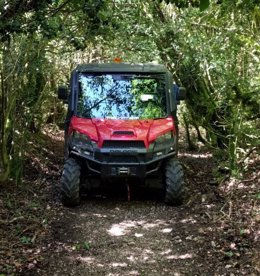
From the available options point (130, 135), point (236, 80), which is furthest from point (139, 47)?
point (130, 135)

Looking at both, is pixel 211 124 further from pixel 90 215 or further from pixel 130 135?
pixel 90 215

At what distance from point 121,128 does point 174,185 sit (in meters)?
1.16

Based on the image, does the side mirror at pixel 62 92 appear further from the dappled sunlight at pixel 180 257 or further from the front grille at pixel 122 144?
the dappled sunlight at pixel 180 257

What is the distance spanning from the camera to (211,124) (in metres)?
11.1

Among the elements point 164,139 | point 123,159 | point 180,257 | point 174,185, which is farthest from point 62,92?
point 180,257

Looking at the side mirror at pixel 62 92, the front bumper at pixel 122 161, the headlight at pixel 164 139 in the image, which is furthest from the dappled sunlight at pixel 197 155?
the side mirror at pixel 62 92

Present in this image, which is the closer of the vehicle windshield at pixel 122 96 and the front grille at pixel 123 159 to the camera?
the front grille at pixel 123 159

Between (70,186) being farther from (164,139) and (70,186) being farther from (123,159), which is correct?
(164,139)

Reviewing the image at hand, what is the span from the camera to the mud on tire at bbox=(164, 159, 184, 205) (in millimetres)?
7250

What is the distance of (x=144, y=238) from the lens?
6.12 metres

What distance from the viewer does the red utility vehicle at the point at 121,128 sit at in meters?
7.26

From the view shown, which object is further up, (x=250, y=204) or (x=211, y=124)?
(x=211, y=124)

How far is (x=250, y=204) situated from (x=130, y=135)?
200 cm

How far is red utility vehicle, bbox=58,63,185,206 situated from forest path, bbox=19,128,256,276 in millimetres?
348
